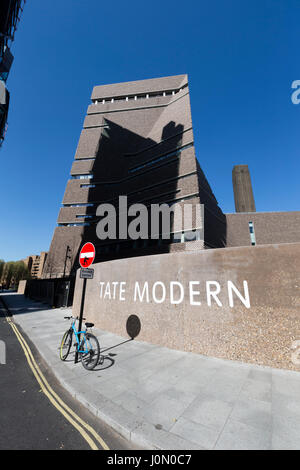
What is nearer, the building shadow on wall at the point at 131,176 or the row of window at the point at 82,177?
the building shadow on wall at the point at 131,176

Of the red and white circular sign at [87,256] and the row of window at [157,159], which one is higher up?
the row of window at [157,159]

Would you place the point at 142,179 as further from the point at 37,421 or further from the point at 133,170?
the point at 37,421

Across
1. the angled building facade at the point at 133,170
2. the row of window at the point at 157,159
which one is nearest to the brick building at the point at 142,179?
the angled building facade at the point at 133,170

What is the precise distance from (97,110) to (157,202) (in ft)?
173

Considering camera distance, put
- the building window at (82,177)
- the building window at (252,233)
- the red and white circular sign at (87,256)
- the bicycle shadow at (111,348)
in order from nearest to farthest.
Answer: the bicycle shadow at (111,348)
the red and white circular sign at (87,256)
the building window at (252,233)
the building window at (82,177)

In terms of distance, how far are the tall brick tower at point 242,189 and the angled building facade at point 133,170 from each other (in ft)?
198

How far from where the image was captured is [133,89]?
68.4 metres

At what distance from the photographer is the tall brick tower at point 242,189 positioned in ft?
325

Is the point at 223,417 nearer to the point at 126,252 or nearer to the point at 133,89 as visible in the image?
the point at 126,252

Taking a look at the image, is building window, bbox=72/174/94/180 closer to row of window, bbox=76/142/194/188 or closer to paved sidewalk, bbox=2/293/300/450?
row of window, bbox=76/142/194/188

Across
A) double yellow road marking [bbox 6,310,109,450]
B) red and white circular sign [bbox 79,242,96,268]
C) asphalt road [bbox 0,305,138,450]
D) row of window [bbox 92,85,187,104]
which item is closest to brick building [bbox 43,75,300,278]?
row of window [bbox 92,85,187,104]

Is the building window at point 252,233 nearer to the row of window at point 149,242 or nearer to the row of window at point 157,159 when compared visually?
the row of window at point 149,242

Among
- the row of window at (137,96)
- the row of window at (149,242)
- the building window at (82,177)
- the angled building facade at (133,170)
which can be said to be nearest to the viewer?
the row of window at (149,242)

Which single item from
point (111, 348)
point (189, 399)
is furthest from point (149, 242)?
point (189, 399)
